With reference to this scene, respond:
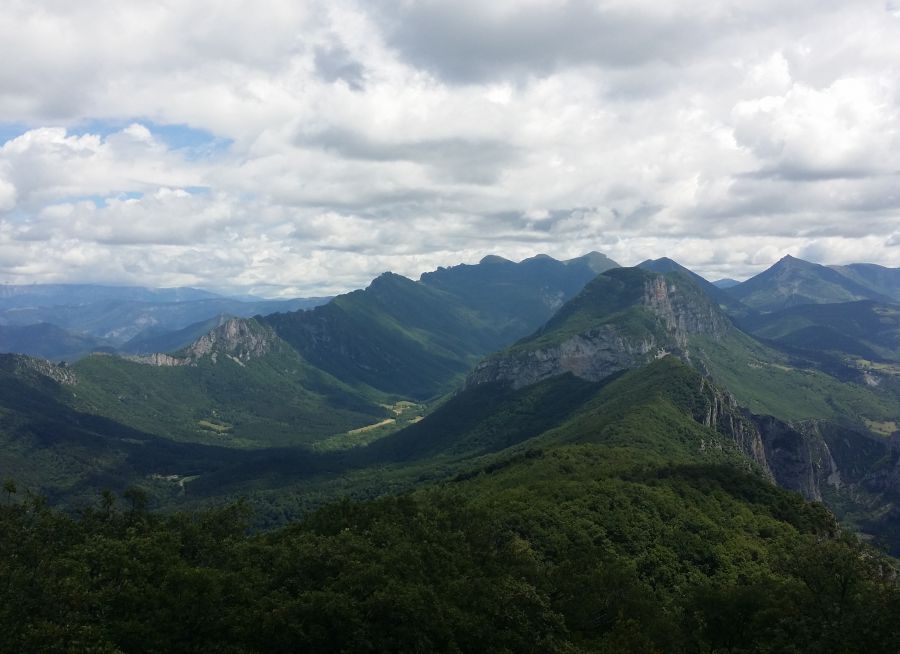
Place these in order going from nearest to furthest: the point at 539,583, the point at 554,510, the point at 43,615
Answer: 1. the point at 43,615
2. the point at 539,583
3. the point at 554,510

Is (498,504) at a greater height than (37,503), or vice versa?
(37,503)


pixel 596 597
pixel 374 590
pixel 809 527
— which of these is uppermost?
pixel 374 590

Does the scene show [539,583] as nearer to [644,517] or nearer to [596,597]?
[596,597]

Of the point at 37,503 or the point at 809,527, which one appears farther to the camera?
the point at 809,527

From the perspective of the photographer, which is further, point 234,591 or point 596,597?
point 596,597

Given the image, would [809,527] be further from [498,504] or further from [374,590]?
[374,590]

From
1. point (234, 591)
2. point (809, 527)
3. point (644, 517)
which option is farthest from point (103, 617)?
point (809, 527)

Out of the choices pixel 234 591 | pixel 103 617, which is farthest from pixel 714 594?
pixel 103 617

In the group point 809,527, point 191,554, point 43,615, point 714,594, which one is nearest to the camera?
point 43,615

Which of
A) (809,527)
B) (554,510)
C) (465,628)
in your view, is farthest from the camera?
(809,527)
